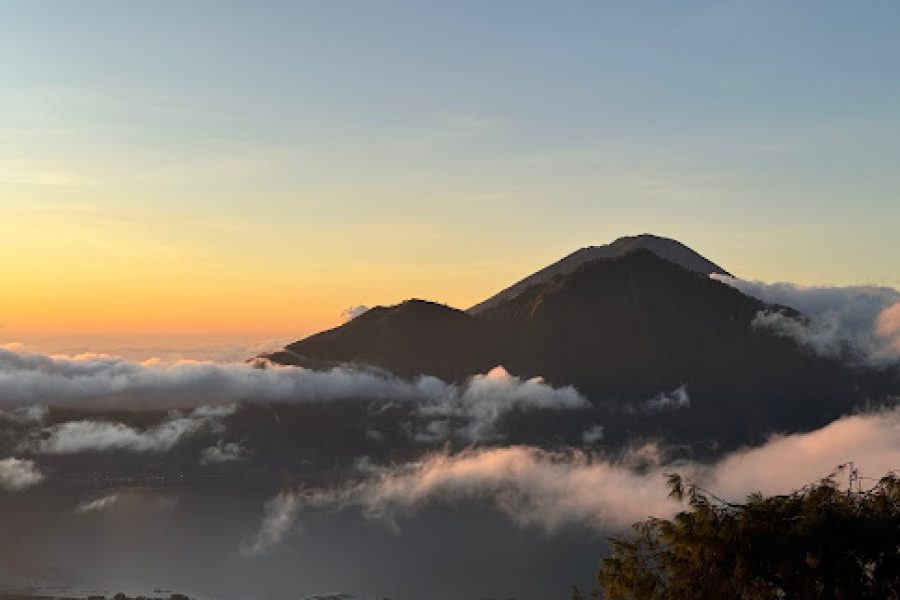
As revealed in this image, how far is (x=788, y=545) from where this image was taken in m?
37.0

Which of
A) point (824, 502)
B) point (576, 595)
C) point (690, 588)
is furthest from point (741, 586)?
point (576, 595)

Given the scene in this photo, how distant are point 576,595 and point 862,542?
1468 cm

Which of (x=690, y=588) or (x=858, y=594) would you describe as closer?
(x=858, y=594)

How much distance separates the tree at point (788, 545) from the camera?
36344 mm

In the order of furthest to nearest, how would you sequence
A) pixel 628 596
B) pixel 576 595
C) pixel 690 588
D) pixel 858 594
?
1. pixel 576 595
2. pixel 628 596
3. pixel 690 588
4. pixel 858 594

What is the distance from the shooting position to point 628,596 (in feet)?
136

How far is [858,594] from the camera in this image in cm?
3591

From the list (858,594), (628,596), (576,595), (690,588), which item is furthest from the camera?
(576,595)

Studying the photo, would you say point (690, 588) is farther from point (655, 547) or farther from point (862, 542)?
point (862, 542)

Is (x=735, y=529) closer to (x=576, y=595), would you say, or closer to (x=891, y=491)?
(x=891, y=491)

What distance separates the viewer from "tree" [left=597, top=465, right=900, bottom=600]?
119 ft

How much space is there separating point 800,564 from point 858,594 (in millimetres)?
2180

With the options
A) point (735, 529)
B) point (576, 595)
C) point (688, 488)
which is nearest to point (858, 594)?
point (735, 529)

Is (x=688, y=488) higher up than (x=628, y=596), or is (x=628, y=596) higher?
(x=688, y=488)
